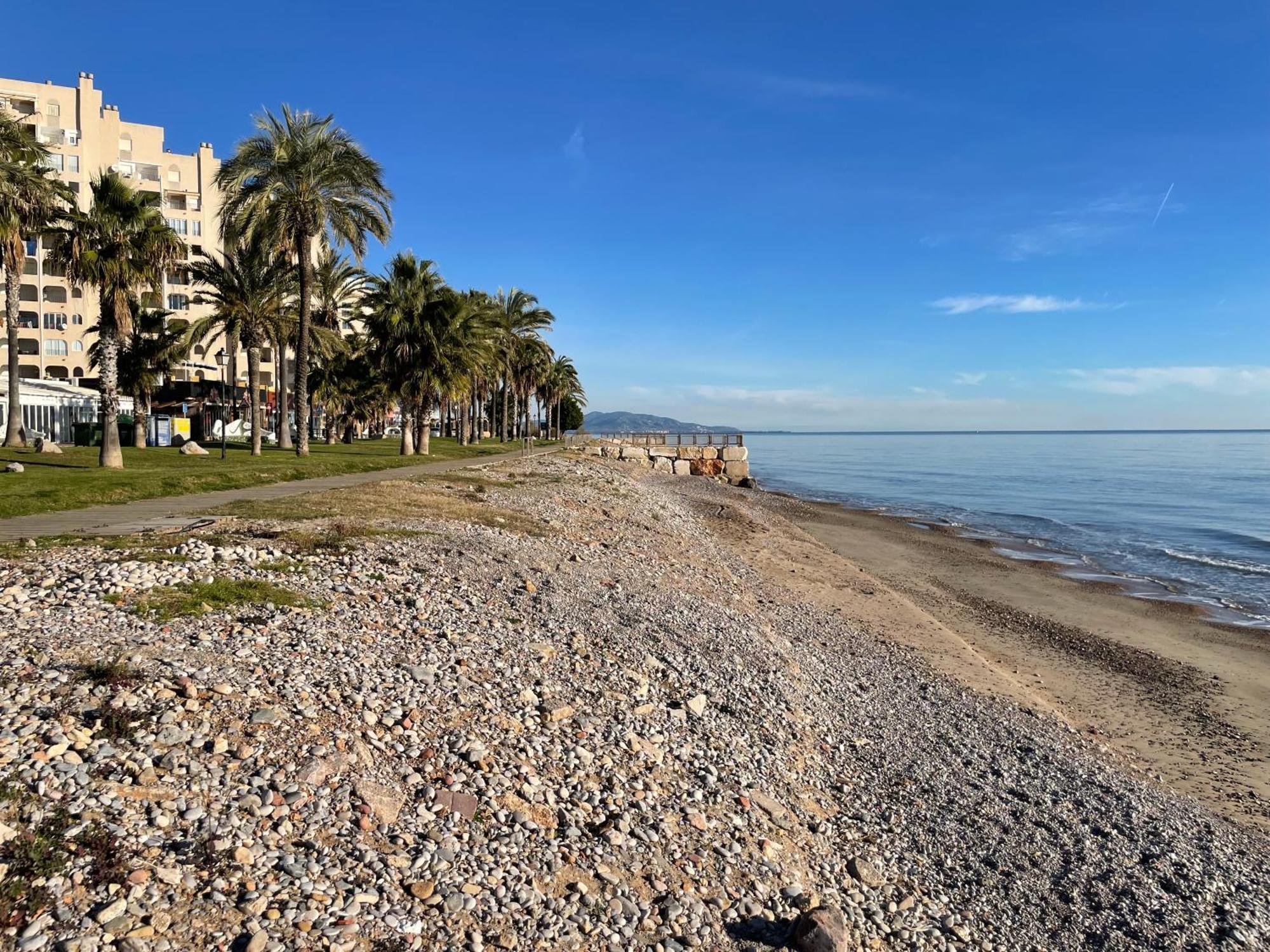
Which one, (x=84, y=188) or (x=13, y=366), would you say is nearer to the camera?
(x=13, y=366)

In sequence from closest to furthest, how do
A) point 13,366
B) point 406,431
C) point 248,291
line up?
point 13,366, point 248,291, point 406,431

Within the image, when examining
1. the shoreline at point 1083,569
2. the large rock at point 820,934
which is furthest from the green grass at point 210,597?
the shoreline at point 1083,569

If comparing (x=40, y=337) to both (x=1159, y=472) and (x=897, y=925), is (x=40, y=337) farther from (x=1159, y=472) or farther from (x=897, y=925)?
(x=1159, y=472)

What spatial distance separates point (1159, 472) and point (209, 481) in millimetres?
80800

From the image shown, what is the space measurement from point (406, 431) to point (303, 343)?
32.4 ft

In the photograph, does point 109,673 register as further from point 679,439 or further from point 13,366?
point 679,439

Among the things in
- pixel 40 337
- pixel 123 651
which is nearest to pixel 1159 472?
pixel 123 651

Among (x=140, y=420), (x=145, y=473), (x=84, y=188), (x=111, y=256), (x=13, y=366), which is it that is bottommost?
(x=145, y=473)

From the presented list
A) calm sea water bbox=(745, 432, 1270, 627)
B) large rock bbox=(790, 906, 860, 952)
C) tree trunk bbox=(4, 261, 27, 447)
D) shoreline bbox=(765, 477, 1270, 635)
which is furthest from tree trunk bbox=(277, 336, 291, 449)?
large rock bbox=(790, 906, 860, 952)

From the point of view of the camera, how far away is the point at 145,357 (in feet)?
129

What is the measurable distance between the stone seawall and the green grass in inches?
1837

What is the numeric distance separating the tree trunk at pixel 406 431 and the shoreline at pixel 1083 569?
23.2 meters

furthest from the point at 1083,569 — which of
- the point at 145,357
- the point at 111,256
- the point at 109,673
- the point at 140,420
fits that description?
the point at 145,357

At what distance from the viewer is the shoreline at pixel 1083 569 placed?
19.1 m
